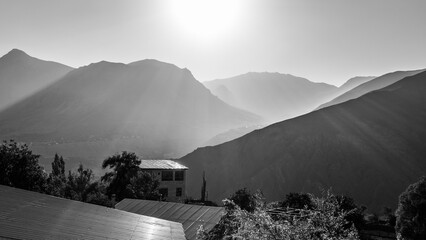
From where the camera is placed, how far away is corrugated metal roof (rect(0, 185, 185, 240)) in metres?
10.3

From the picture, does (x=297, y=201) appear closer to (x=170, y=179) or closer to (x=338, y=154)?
(x=170, y=179)

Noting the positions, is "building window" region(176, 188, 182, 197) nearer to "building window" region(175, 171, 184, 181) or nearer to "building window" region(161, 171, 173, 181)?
"building window" region(175, 171, 184, 181)

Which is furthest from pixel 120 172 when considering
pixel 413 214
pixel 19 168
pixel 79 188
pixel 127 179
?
pixel 413 214

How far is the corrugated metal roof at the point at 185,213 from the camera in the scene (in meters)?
24.5

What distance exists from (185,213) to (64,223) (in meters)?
15.5

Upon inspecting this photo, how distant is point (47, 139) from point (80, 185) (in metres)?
155

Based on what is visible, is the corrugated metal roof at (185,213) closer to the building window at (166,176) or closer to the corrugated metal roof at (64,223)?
the corrugated metal roof at (64,223)

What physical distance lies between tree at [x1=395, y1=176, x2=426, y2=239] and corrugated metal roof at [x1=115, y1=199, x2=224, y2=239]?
1062 inches

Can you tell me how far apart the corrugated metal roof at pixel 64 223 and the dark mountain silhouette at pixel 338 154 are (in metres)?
77.4

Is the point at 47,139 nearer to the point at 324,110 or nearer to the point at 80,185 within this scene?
the point at 324,110

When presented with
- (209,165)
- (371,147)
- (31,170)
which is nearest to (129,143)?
(209,165)

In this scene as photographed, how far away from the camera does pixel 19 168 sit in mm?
34156

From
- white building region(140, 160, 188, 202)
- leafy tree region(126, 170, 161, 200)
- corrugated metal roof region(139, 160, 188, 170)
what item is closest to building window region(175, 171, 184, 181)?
white building region(140, 160, 188, 202)

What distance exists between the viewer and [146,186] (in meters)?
52.0
